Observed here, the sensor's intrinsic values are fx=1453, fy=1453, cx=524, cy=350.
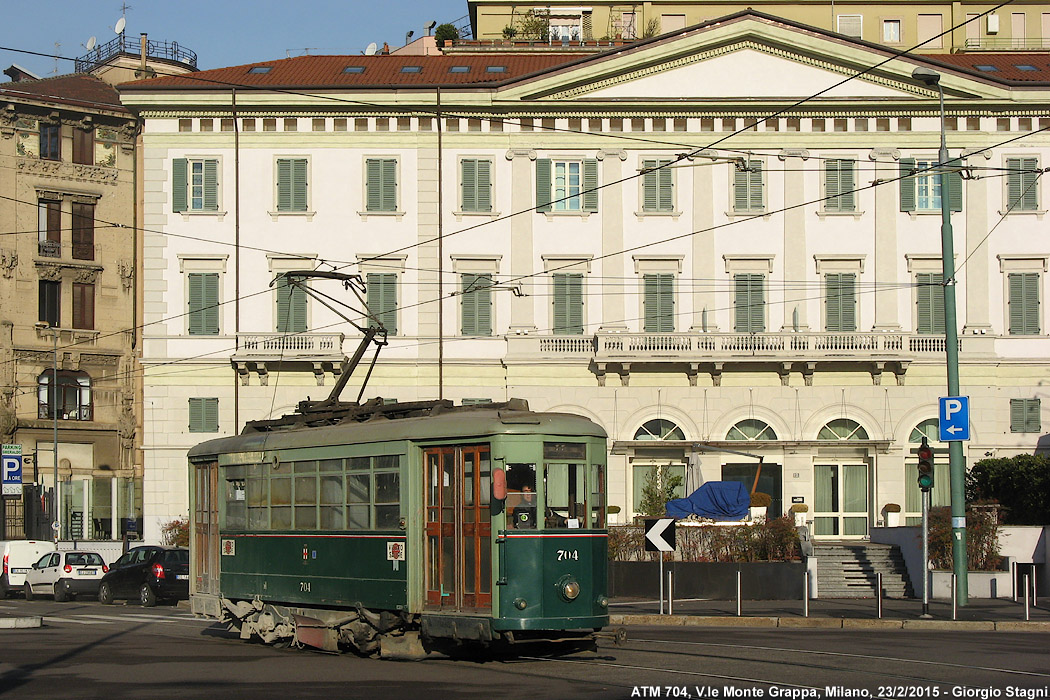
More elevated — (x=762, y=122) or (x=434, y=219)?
(x=762, y=122)

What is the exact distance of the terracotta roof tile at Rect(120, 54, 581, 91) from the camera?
45581 mm

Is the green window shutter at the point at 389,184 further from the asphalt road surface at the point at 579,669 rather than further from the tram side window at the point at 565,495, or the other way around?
the tram side window at the point at 565,495

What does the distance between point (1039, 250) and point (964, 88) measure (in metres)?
5.55

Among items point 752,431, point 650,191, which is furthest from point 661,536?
point 650,191

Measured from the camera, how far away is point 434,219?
148 feet

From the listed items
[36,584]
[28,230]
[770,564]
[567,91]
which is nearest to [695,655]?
[770,564]

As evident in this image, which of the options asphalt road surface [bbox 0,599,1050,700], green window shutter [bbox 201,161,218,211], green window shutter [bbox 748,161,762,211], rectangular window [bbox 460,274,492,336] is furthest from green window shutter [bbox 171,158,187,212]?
asphalt road surface [bbox 0,599,1050,700]

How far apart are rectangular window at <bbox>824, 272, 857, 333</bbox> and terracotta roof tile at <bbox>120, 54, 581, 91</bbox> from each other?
10.7 meters

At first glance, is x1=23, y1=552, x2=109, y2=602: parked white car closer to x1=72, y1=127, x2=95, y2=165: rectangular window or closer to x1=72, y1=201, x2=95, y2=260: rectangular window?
x1=72, y1=201, x2=95, y2=260: rectangular window

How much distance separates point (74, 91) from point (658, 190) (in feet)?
101

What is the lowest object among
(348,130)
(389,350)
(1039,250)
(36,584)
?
(36,584)

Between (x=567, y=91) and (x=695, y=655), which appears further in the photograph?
(x=567, y=91)

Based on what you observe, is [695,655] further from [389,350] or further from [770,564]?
[389,350]

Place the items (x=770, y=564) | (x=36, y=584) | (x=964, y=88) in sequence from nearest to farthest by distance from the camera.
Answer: (x=770, y=564)
(x=36, y=584)
(x=964, y=88)
